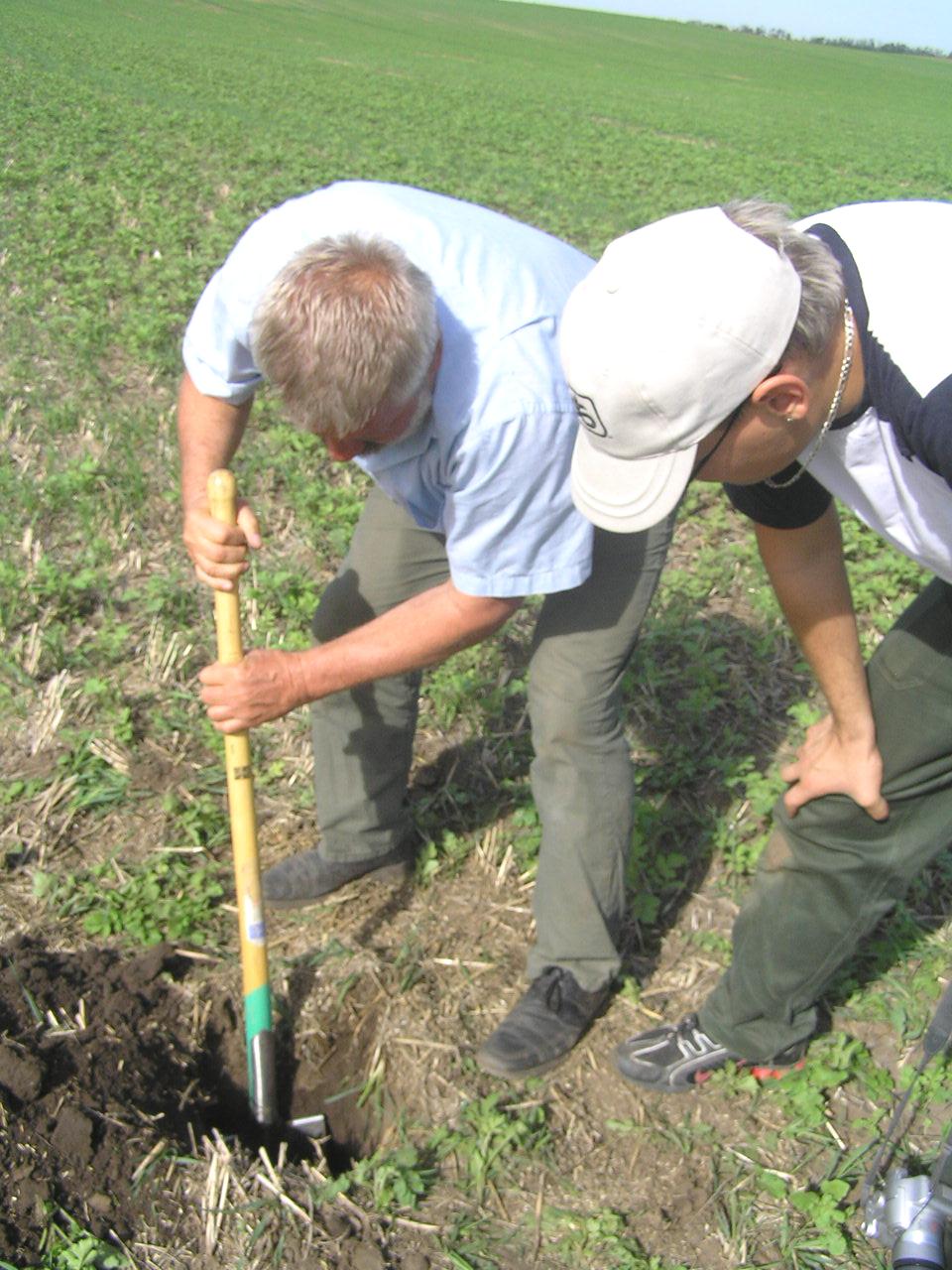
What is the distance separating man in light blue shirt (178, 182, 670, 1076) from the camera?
231 centimetres

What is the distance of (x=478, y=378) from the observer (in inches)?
98.3

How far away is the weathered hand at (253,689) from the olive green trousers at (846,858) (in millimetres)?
1186

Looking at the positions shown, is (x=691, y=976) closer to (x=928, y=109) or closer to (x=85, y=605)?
(x=85, y=605)

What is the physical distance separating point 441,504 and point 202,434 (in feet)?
2.36

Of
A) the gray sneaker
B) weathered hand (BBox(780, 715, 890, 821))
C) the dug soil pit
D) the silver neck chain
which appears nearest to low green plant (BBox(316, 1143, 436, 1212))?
the dug soil pit

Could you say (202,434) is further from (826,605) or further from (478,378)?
(826,605)

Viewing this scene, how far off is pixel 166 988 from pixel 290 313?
1912 millimetres

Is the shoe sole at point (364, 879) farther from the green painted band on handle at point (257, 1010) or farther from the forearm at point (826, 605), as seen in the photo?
the forearm at point (826, 605)

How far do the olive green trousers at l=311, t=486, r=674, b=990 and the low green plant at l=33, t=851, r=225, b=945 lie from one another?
45cm

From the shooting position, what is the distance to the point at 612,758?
3.02 metres

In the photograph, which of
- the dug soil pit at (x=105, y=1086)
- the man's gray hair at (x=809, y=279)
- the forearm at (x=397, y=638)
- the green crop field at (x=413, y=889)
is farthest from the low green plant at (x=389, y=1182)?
the man's gray hair at (x=809, y=279)

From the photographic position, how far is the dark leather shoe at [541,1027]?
3045 mm

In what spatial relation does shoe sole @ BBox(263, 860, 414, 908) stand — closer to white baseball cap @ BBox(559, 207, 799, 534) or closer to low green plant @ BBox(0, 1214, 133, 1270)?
low green plant @ BBox(0, 1214, 133, 1270)

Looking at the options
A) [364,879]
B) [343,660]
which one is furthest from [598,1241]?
[343,660]
